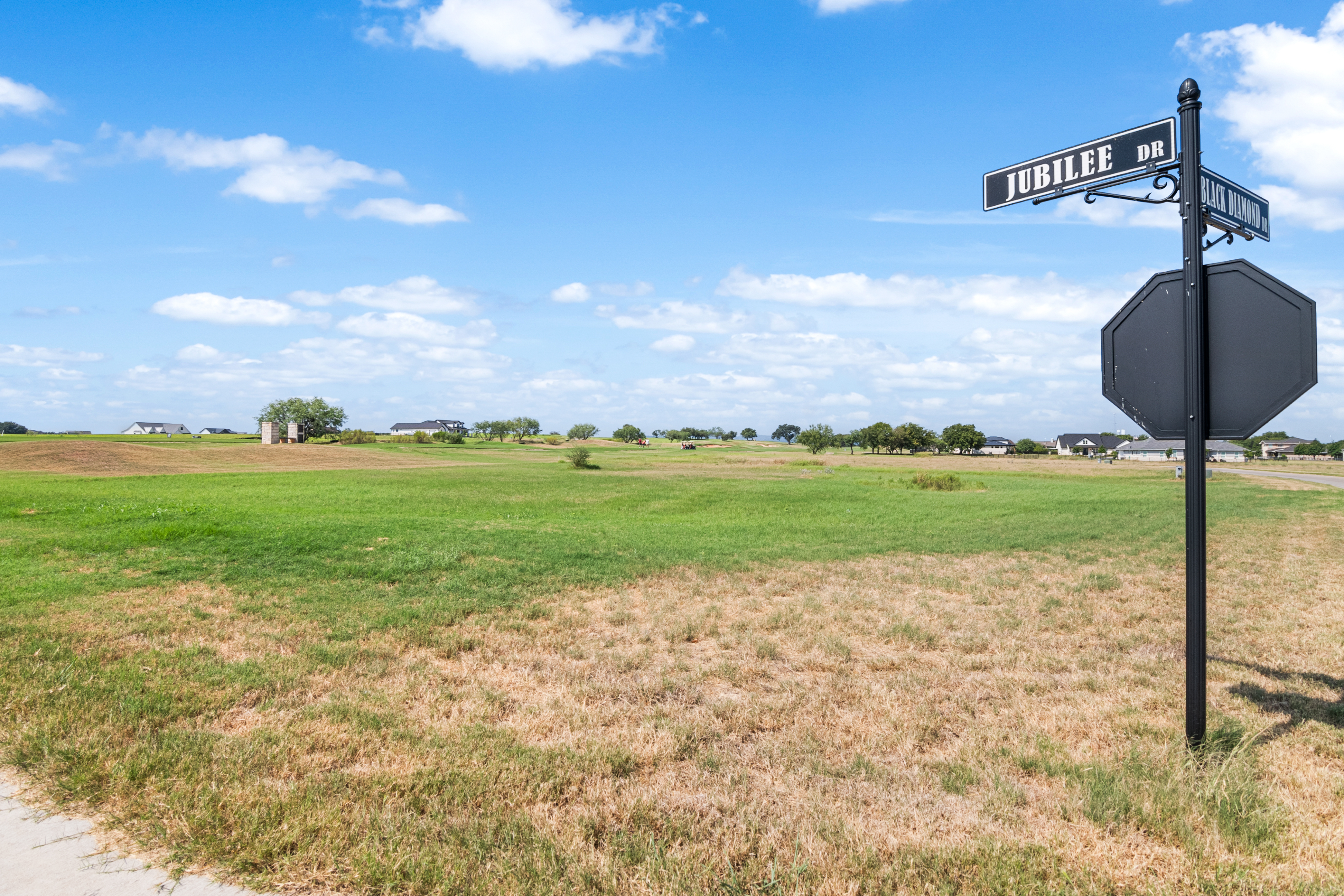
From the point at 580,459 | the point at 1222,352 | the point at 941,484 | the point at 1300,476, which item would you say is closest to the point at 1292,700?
the point at 1222,352

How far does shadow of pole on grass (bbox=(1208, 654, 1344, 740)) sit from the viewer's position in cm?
599

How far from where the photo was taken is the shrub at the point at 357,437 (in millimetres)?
130500

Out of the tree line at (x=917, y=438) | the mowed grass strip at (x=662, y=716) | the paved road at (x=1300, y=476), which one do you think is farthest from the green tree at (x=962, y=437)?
the mowed grass strip at (x=662, y=716)

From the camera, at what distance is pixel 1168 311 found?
16.2ft

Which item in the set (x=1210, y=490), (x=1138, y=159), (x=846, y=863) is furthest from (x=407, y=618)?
(x=1210, y=490)

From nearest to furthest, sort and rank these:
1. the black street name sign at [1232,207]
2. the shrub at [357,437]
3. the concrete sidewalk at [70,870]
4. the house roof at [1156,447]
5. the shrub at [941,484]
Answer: the concrete sidewalk at [70,870] → the black street name sign at [1232,207] → the shrub at [941,484] → the shrub at [357,437] → the house roof at [1156,447]

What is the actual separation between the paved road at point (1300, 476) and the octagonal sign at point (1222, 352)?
5535 centimetres

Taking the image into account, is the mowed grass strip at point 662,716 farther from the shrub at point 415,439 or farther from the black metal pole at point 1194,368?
the shrub at point 415,439

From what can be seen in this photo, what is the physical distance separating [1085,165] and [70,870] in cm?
804

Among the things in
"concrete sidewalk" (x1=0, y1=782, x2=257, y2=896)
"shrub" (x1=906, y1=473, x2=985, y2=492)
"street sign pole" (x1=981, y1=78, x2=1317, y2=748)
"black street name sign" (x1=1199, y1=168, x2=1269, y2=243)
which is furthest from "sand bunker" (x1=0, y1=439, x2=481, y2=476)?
"black street name sign" (x1=1199, y1=168, x2=1269, y2=243)

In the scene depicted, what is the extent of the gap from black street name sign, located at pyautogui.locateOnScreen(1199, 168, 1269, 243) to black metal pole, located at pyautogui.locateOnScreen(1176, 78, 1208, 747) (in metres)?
0.12

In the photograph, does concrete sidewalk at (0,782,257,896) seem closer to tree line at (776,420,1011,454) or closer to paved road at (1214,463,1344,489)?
paved road at (1214,463,1344,489)

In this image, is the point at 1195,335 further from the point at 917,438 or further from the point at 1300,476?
the point at 917,438

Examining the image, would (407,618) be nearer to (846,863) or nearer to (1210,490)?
(846,863)
